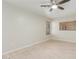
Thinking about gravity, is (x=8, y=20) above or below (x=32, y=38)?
above

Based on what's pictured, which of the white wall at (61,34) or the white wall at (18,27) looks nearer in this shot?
the white wall at (18,27)

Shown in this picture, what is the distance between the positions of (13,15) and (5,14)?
1.55ft

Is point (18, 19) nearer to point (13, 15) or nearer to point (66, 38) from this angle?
point (13, 15)

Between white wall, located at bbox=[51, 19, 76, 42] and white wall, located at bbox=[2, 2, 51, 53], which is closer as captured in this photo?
white wall, located at bbox=[2, 2, 51, 53]

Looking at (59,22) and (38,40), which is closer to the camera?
(38,40)

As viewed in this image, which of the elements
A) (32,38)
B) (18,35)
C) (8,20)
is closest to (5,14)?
(8,20)

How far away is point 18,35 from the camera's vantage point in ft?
14.7

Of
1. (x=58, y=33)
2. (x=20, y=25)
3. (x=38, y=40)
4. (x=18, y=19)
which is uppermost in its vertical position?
(x=18, y=19)

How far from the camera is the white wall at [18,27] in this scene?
3816 millimetres

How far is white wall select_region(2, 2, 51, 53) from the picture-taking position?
3816 millimetres

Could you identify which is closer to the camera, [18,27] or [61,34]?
[18,27]

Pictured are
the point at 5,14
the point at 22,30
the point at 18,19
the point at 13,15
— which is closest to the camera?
the point at 5,14

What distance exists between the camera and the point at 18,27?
176 inches

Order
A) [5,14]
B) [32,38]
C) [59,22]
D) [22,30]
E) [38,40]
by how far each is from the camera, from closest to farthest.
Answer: [5,14]
[22,30]
[32,38]
[38,40]
[59,22]
